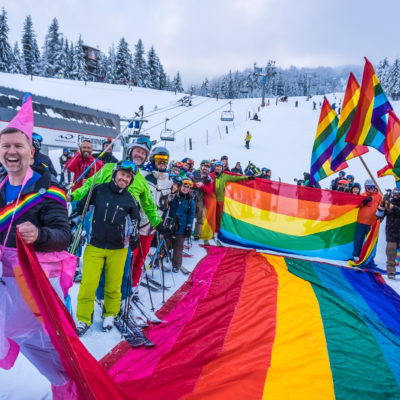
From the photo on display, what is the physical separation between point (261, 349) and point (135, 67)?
219 feet

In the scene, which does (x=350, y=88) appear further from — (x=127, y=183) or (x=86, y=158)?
(x=86, y=158)

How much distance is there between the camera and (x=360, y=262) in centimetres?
615

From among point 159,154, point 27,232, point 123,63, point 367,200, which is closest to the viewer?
point 27,232

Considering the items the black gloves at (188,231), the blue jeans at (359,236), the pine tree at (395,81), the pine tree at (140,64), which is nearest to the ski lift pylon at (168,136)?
the blue jeans at (359,236)

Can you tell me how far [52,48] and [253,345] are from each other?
64.7 m

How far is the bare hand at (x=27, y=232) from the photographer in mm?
1626

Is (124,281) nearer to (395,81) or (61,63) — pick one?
(61,63)

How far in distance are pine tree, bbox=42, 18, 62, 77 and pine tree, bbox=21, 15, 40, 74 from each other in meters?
2.58

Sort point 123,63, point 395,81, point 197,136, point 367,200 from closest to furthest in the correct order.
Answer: point 367,200, point 197,136, point 123,63, point 395,81

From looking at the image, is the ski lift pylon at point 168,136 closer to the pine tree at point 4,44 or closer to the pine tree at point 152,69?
the pine tree at point 4,44

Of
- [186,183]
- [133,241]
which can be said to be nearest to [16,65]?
[186,183]

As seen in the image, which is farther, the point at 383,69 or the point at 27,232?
A: the point at 383,69

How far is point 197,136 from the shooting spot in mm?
26484

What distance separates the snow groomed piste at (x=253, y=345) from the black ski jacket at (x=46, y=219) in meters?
0.18
